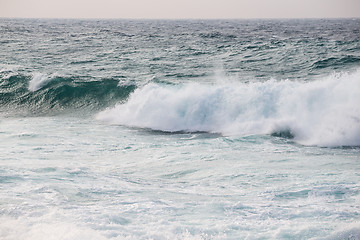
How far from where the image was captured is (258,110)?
1356 centimetres

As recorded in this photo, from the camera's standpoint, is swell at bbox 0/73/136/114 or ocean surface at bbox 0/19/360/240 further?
swell at bbox 0/73/136/114

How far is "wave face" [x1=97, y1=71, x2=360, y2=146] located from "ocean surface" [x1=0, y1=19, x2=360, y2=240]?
0.04 meters

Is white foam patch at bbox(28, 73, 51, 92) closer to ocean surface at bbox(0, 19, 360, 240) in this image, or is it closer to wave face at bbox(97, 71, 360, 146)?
ocean surface at bbox(0, 19, 360, 240)

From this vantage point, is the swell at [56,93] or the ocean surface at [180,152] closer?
the ocean surface at [180,152]

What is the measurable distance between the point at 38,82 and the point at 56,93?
180 centimetres

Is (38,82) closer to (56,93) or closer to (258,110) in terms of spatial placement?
(56,93)

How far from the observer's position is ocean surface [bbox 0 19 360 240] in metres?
5.80

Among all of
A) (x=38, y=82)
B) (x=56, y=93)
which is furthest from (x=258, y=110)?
(x=38, y=82)

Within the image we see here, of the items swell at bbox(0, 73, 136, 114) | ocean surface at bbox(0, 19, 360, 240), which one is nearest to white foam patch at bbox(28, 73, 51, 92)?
swell at bbox(0, 73, 136, 114)

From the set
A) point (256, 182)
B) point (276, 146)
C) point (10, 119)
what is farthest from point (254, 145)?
point (10, 119)

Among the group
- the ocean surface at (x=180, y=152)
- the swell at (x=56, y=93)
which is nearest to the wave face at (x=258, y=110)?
the ocean surface at (x=180, y=152)

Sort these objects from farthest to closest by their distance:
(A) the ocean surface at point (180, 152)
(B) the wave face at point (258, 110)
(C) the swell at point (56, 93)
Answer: (C) the swell at point (56, 93) < (B) the wave face at point (258, 110) < (A) the ocean surface at point (180, 152)

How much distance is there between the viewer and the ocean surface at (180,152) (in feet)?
19.0

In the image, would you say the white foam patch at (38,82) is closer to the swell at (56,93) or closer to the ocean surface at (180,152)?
the swell at (56,93)
